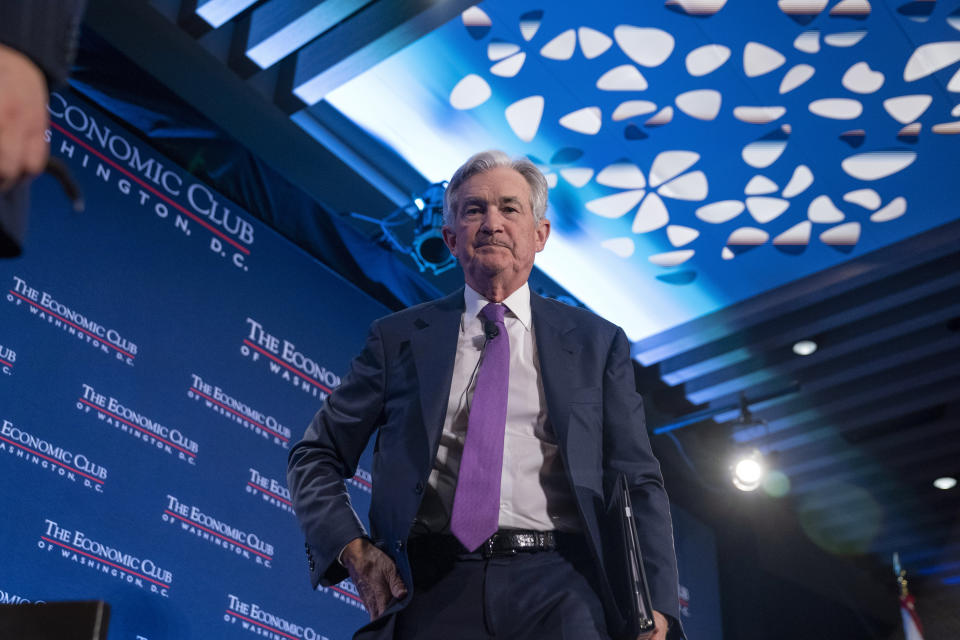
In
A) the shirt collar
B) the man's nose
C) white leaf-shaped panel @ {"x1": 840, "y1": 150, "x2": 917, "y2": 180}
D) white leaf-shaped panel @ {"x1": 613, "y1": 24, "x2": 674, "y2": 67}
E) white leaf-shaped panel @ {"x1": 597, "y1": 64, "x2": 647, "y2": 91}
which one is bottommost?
the shirt collar

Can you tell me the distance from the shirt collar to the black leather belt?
47 centimetres

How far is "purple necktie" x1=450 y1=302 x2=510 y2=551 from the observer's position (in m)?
1.65

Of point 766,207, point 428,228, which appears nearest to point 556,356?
point 428,228

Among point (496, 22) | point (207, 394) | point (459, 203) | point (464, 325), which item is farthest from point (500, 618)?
point (496, 22)

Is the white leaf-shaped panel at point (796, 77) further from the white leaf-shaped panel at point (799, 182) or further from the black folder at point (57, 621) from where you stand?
the black folder at point (57, 621)

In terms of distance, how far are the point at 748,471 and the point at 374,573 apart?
18.7 ft

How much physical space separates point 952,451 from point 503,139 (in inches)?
184

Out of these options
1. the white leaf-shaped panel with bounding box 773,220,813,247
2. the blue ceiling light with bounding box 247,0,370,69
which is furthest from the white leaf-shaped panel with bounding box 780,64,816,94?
the blue ceiling light with bounding box 247,0,370,69

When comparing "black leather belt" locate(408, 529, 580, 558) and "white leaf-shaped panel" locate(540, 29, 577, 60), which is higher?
"white leaf-shaped panel" locate(540, 29, 577, 60)

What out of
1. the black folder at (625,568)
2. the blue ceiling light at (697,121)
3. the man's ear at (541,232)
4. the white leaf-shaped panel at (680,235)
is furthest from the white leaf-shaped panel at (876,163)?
the black folder at (625,568)

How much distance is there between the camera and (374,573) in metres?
1.64

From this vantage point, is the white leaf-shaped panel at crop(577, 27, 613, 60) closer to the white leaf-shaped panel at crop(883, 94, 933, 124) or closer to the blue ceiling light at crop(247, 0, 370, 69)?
the blue ceiling light at crop(247, 0, 370, 69)

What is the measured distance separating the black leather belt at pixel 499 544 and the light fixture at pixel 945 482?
7286 mm

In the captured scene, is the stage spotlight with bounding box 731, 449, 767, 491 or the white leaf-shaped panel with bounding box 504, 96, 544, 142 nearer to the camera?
the white leaf-shaped panel with bounding box 504, 96, 544, 142
